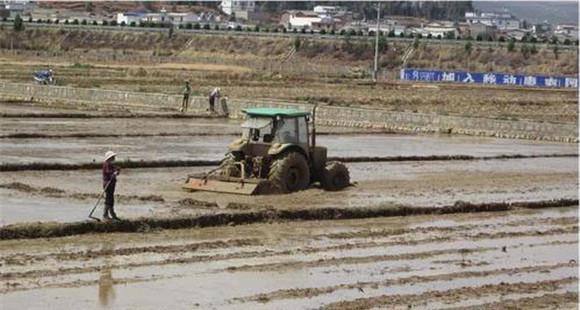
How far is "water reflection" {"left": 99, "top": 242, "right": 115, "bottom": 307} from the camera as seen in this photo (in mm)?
12344

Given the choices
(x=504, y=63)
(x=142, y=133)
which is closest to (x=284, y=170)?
(x=142, y=133)

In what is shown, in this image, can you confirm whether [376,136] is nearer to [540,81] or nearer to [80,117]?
[80,117]

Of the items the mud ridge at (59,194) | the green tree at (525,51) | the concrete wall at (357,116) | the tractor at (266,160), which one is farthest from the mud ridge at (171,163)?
the green tree at (525,51)

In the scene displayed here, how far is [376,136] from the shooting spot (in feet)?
124

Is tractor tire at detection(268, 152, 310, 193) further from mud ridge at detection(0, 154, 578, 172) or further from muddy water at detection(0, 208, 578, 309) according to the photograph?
mud ridge at detection(0, 154, 578, 172)

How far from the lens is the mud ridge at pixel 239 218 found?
1594 centimetres

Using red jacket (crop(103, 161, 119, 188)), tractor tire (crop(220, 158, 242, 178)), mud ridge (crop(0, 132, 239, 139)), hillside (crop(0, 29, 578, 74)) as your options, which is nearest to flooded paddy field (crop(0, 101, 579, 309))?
red jacket (crop(103, 161, 119, 188))

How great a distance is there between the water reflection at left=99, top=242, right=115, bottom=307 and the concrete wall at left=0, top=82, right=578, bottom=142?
27.1 m

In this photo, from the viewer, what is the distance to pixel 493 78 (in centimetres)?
8044

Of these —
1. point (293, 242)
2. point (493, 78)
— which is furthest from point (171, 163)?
point (493, 78)

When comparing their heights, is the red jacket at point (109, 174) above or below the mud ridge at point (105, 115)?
above

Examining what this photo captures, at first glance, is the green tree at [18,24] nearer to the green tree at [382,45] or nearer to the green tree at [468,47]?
the green tree at [382,45]

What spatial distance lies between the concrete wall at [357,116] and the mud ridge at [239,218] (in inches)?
705

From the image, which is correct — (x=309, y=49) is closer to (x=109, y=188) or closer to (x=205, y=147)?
(x=205, y=147)
